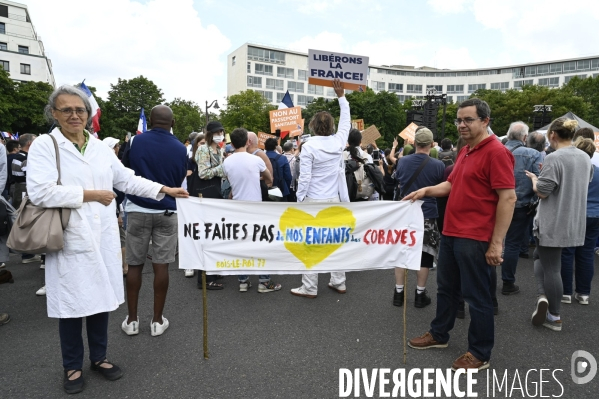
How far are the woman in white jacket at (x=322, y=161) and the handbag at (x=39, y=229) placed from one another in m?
2.68

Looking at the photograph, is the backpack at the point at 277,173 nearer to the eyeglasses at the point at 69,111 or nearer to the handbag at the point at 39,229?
the eyeglasses at the point at 69,111

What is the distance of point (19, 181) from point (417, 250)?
6847 mm

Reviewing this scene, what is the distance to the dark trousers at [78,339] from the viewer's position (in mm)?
2809

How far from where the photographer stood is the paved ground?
114 inches

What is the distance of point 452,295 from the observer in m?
3.39

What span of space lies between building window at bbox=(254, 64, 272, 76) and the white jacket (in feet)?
276

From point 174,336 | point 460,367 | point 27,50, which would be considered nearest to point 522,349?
point 460,367

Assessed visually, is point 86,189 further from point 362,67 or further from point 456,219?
point 362,67

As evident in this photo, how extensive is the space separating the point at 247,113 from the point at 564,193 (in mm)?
53328

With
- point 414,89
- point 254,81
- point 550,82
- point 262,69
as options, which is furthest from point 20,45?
point 550,82

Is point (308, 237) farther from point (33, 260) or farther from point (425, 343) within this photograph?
point (33, 260)

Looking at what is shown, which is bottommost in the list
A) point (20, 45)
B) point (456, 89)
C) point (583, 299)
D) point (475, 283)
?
point (583, 299)

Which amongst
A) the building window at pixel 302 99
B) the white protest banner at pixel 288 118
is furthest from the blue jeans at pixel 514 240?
the building window at pixel 302 99

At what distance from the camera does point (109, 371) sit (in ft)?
9.78
